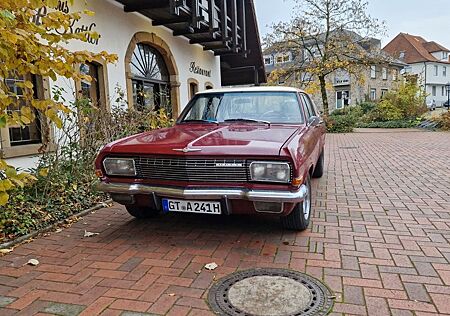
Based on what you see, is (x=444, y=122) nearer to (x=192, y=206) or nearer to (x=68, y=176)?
(x=68, y=176)

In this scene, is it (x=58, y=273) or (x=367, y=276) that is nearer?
(x=367, y=276)

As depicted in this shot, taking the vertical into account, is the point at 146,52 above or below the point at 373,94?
below

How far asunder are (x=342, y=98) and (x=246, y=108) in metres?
36.2

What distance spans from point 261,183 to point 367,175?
Answer: 15.1 feet

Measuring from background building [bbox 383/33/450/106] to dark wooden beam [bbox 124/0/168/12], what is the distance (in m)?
52.6

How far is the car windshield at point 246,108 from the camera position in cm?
464

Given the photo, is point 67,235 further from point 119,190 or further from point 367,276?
point 367,276

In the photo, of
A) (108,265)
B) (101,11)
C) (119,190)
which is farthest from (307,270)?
(101,11)

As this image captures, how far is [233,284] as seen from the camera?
282 cm

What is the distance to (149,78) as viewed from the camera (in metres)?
10.3

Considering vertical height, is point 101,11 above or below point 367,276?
above

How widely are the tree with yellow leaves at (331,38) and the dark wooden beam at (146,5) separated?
55.6ft

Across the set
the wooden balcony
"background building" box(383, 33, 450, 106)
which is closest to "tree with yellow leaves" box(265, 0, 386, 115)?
the wooden balcony

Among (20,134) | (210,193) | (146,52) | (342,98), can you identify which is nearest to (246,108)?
(210,193)
